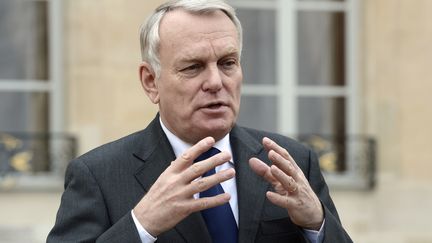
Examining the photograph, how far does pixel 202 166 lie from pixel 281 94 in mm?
6580

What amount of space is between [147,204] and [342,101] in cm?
673

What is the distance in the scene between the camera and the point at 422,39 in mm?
9273

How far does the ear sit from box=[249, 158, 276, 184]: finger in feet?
1.28

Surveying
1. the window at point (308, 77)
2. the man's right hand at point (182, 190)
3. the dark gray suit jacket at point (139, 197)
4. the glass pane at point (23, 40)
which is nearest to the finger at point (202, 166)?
Result: the man's right hand at point (182, 190)

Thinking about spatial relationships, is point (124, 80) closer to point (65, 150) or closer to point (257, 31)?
point (65, 150)

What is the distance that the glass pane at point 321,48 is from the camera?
9477 millimetres

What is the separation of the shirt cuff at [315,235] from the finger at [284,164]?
165 mm

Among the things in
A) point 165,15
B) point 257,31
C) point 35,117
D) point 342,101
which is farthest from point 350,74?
point 165,15

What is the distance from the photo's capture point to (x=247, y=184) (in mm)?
3162

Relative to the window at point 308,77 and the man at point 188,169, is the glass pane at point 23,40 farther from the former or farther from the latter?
the man at point 188,169

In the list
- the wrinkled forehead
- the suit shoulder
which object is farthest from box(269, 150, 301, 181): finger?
the suit shoulder

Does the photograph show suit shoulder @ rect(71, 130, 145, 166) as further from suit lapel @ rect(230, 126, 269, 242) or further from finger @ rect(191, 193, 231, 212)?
finger @ rect(191, 193, 231, 212)

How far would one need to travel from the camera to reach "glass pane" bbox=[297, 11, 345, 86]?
9.48 meters

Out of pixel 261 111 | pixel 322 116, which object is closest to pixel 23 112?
pixel 261 111
